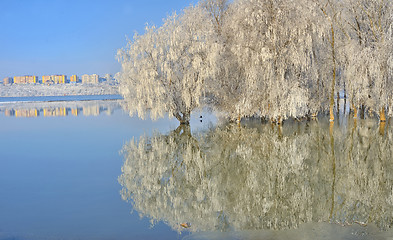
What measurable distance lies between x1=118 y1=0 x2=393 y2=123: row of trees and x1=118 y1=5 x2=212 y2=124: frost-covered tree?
2.2 inches

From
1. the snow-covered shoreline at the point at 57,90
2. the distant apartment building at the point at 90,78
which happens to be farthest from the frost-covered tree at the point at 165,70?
the distant apartment building at the point at 90,78

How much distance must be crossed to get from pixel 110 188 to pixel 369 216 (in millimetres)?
5561

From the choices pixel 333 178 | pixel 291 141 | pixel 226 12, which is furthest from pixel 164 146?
pixel 226 12

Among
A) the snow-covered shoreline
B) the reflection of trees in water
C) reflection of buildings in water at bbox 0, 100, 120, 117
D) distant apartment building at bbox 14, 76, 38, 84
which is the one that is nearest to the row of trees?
the reflection of trees in water

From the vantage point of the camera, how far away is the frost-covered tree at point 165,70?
740 inches

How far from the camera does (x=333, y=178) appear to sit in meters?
7.98

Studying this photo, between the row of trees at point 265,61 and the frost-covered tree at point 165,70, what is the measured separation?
0.06m

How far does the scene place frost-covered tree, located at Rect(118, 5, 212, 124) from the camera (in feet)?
61.7

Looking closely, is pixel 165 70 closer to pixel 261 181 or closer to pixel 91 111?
pixel 261 181

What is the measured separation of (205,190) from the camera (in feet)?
24.4

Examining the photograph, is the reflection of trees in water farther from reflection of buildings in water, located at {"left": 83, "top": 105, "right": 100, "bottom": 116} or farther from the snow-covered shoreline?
the snow-covered shoreline

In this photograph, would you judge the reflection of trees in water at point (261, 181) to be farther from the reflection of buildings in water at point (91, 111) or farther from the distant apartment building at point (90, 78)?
the distant apartment building at point (90, 78)

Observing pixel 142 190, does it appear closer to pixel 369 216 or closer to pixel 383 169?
pixel 369 216

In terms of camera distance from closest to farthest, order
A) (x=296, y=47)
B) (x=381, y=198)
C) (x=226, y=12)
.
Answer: (x=381, y=198), (x=296, y=47), (x=226, y=12)
